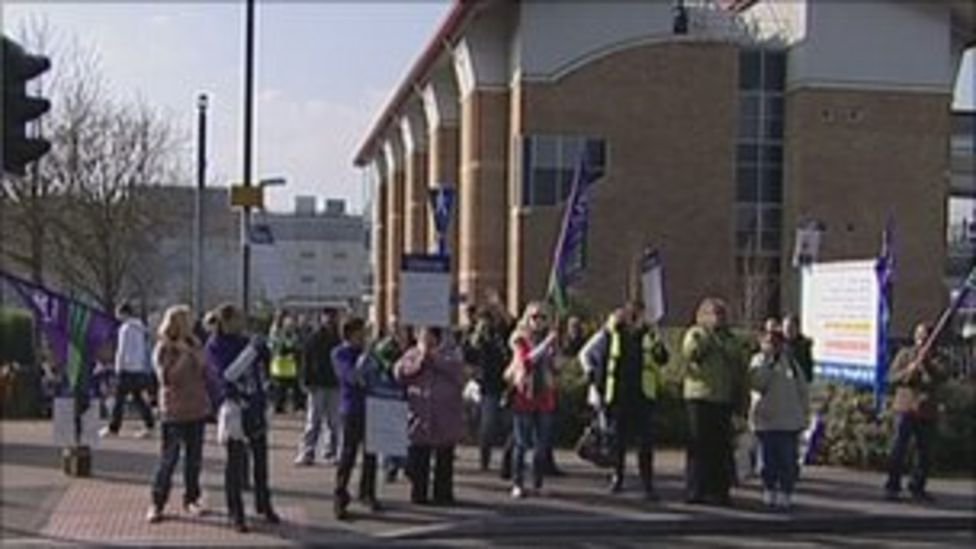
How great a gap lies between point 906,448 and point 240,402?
6.88 m

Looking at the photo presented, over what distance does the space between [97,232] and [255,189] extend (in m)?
18.2

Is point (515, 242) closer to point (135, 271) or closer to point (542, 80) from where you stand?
point (542, 80)

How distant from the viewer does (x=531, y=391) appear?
52.4ft

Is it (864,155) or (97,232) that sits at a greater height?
(864,155)

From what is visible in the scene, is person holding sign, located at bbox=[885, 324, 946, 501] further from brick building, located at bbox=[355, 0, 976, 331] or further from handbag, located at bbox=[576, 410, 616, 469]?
brick building, located at bbox=[355, 0, 976, 331]

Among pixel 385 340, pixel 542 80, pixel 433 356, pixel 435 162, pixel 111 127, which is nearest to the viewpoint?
pixel 433 356

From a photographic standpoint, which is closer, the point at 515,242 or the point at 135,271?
the point at 135,271

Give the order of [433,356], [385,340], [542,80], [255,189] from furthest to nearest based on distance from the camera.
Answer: [542,80] → [255,189] → [385,340] → [433,356]

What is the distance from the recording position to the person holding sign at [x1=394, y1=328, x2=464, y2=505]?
1532 cm

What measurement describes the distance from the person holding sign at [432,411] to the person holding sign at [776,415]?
2.75 m

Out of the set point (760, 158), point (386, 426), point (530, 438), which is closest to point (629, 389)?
point (530, 438)

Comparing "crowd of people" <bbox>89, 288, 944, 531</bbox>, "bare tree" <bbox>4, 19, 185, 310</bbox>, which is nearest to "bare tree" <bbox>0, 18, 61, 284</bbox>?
"bare tree" <bbox>4, 19, 185, 310</bbox>

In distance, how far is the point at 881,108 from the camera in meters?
53.2

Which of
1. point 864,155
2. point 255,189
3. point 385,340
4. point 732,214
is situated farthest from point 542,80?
point 385,340
